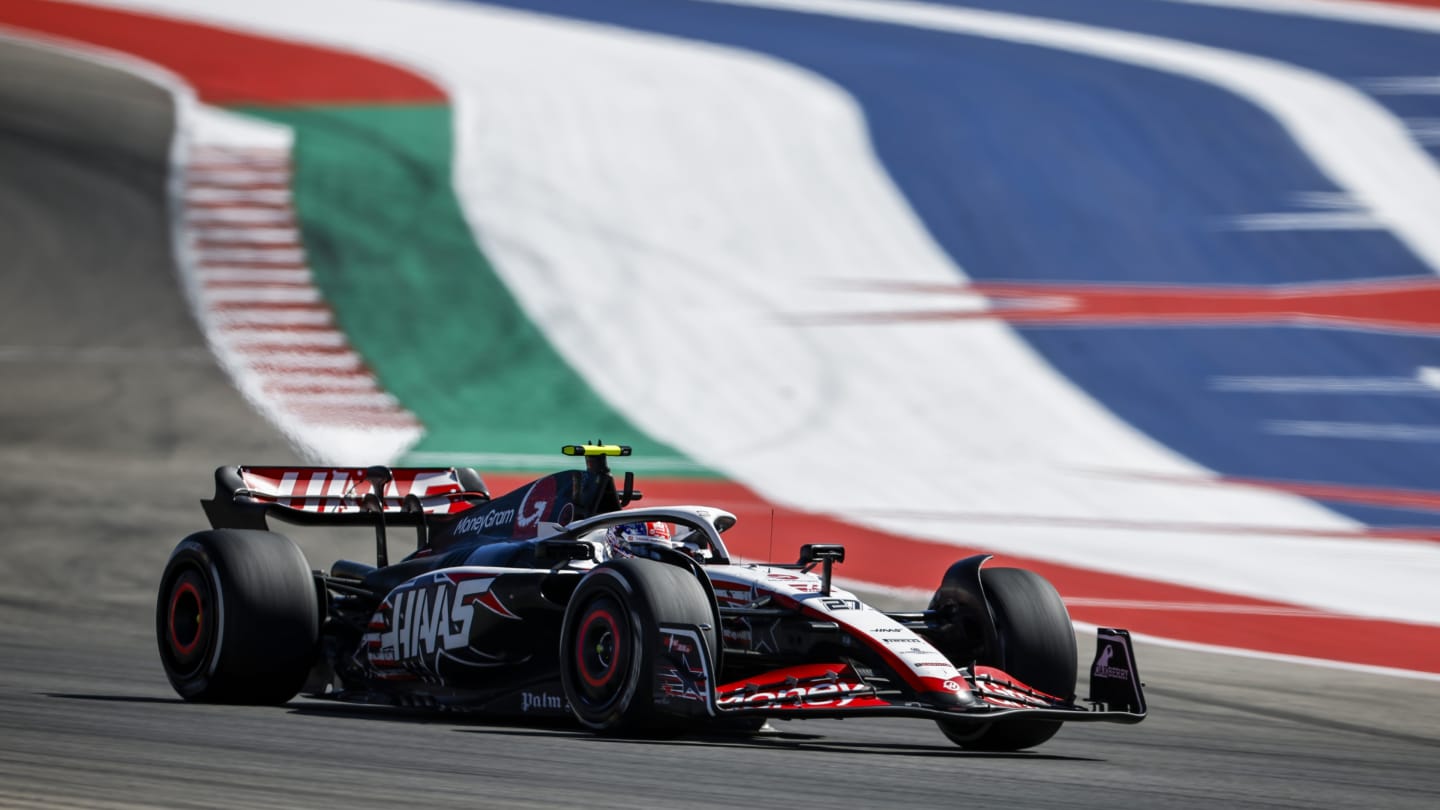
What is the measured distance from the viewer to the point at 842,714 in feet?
25.5

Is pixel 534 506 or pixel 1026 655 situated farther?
pixel 534 506

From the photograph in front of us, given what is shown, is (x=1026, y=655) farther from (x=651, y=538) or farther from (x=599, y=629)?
(x=599, y=629)

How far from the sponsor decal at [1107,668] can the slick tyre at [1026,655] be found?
4.7 inches

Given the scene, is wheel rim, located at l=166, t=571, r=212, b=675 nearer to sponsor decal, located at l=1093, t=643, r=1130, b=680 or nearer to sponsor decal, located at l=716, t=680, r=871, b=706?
sponsor decal, located at l=716, t=680, r=871, b=706

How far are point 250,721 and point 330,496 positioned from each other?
242cm

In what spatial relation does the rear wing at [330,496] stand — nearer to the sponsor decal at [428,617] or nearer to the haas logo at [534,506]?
the sponsor decal at [428,617]

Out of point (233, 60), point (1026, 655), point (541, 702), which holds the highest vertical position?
point (233, 60)

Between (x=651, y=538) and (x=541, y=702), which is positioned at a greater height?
(x=651, y=538)

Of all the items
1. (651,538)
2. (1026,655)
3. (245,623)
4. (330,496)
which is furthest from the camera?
(330,496)

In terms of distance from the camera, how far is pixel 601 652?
8.36 metres

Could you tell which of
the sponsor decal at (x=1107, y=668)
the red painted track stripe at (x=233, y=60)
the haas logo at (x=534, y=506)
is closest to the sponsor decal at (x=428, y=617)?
the haas logo at (x=534, y=506)

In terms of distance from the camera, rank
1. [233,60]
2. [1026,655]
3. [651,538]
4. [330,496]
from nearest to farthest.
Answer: [1026,655]
[651,538]
[330,496]
[233,60]

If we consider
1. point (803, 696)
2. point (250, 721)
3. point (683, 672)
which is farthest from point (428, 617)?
point (803, 696)

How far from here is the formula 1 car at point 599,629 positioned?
26.3 feet
